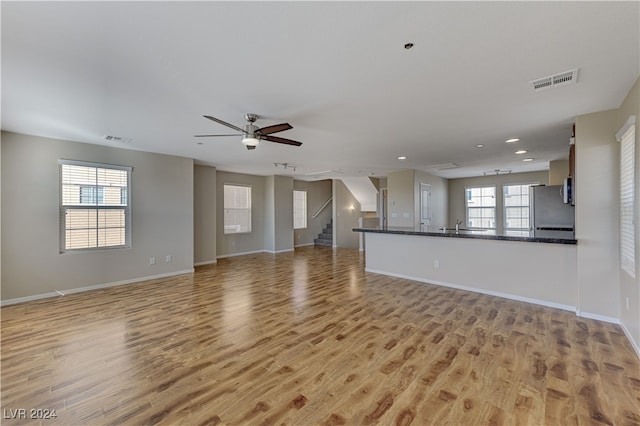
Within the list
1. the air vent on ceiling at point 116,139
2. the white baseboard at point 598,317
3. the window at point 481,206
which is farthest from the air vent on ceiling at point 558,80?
the window at point 481,206

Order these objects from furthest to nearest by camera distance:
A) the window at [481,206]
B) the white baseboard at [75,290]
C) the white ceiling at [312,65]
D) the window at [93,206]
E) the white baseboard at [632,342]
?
the window at [481,206] < the window at [93,206] < the white baseboard at [75,290] < the white baseboard at [632,342] < the white ceiling at [312,65]

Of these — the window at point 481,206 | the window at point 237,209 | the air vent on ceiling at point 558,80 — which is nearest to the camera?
the air vent on ceiling at point 558,80

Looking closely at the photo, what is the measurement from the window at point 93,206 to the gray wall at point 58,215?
0.33 ft

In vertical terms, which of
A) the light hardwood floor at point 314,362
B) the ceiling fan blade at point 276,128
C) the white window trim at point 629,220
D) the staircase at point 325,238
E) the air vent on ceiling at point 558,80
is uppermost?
the air vent on ceiling at point 558,80

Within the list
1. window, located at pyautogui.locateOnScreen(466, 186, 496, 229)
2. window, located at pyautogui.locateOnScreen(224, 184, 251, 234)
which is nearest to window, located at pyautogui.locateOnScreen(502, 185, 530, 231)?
window, located at pyautogui.locateOnScreen(466, 186, 496, 229)

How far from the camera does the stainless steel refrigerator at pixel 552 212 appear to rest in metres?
4.57

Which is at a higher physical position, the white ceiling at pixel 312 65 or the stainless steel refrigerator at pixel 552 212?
the white ceiling at pixel 312 65

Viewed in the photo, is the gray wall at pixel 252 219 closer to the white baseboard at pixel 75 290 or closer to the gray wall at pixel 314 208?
the gray wall at pixel 314 208

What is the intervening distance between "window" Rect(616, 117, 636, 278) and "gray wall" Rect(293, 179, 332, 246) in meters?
8.50

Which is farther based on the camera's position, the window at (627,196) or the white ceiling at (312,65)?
the window at (627,196)

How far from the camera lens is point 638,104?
2463mm

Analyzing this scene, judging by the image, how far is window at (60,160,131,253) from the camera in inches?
179

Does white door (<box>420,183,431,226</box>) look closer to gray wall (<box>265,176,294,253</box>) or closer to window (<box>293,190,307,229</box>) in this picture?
gray wall (<box>265,176,294,253</box>)

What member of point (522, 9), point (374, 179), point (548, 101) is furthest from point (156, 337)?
point (374, 179)
